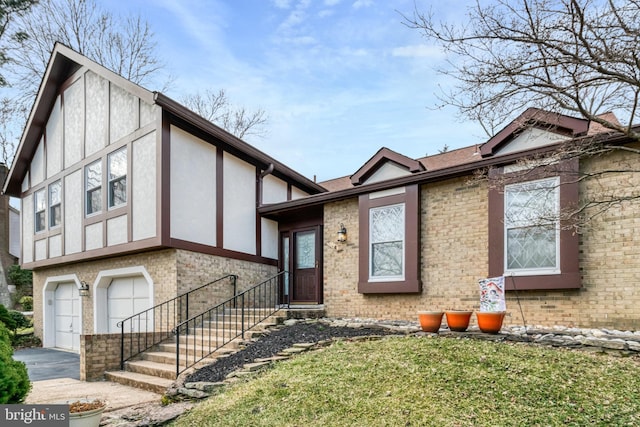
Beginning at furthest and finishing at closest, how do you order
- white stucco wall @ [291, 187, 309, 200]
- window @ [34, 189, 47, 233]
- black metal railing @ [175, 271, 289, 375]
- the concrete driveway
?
window @ [34, 189, 47, 233] → white stucco wall @ [291, 187, 309, 200] → the concrete driveway → black metal railing @ [175, 271, 289, 375]

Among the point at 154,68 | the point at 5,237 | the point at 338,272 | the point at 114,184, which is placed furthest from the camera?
the point at 5,237

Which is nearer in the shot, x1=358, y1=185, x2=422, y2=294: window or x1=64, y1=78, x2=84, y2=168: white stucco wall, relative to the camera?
x1=358, y1=185, x2=422, y2=294: window

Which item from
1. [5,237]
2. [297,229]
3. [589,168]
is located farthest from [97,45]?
[589,168]

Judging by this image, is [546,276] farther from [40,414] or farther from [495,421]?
[40,414]

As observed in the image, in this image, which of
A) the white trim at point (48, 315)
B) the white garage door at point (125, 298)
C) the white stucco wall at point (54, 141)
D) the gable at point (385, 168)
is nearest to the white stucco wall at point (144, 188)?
the white garage door at point (125, 298)

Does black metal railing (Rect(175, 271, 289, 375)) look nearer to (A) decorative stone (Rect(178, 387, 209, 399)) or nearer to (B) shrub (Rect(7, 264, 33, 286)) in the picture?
(A) decorative stone (Rect(178, 387, 209, 399))

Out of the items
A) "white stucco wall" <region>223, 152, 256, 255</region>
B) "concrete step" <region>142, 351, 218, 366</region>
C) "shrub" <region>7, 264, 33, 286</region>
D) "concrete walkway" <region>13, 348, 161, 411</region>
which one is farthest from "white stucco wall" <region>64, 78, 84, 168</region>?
"shrub" <region>7, 264, 33, 286</region>

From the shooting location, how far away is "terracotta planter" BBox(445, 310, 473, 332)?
22.2 ft

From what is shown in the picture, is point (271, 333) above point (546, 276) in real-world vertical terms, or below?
below

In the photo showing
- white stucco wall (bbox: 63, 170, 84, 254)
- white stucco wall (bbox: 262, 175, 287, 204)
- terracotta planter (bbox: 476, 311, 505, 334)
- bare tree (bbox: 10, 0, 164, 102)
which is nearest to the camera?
terracotta planter (bbox: 476, 311, 505, 334)

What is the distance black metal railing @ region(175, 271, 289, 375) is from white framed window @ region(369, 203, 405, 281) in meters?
2.12

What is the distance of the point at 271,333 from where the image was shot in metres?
8.09

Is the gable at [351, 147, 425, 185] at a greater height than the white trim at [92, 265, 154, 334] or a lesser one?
greater

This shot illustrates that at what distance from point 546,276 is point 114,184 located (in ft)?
32.3
